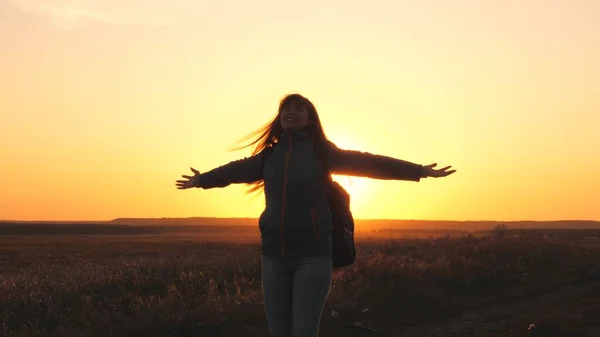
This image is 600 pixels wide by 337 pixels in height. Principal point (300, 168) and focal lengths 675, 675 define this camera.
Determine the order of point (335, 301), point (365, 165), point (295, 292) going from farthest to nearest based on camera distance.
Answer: point (335, 301), point (365, 165), point (295, 292)

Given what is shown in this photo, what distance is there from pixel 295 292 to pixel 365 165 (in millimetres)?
1035

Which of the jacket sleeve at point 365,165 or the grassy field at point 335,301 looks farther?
the grassy field at point 335,301

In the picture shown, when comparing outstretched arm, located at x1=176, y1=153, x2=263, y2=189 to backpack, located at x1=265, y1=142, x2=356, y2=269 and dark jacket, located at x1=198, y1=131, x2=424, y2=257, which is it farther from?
backpack, located at x1=265, y1=142, x2=356, y2=269

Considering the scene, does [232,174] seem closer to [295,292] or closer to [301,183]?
[301,183]

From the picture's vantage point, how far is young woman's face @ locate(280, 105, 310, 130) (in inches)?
192

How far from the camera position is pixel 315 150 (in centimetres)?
484

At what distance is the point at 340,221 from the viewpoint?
488cm

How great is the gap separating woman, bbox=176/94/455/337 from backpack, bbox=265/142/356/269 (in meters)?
0.09

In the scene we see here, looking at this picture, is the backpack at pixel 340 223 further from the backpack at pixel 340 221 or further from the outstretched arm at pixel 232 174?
the outstretched arm at pixel 232 174

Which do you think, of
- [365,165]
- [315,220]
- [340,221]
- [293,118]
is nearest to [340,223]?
[340,221]

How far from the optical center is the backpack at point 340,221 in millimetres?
4836

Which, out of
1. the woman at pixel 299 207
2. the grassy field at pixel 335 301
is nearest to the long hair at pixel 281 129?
the woman at pixel 299 207

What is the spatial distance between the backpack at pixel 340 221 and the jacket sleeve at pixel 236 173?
55cm

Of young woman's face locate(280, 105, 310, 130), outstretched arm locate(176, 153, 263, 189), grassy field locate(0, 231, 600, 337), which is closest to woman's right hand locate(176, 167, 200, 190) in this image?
outstretched arm locate(176, 153, 263, 189)
